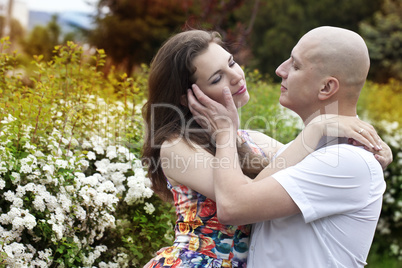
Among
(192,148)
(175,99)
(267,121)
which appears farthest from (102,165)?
(267,121)

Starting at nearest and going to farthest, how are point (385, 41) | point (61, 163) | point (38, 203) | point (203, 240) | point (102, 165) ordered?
1. point (203, 240)
2. point (38, 203)
3. point (61, 163)
4. point (102, 165)
5. point (385, 41)

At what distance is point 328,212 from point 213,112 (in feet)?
2.19

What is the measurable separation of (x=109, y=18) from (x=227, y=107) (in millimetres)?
21040

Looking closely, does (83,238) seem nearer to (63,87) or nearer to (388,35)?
(63,87)

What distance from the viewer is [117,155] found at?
352 centimetres

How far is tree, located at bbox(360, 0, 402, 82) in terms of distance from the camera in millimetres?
22516

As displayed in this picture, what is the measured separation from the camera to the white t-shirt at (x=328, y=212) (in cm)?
188

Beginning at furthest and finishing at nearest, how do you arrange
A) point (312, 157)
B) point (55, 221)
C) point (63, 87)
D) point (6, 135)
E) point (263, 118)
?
point (263, 118) < point (63, 87) < point (6, 135) < point (55, 221) < point (312, 157)

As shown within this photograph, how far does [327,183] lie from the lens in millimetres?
1877

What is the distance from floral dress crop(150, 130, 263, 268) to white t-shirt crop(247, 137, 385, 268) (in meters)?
0.21

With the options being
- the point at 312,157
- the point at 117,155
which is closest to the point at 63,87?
the point at 117,155

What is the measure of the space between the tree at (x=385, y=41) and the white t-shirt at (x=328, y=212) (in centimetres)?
2206

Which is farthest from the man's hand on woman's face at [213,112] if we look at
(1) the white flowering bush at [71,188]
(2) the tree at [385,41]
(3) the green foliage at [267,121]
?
(2) the tree at [385,41]

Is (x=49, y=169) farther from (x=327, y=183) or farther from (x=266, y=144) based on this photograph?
(x=327, y=183)
